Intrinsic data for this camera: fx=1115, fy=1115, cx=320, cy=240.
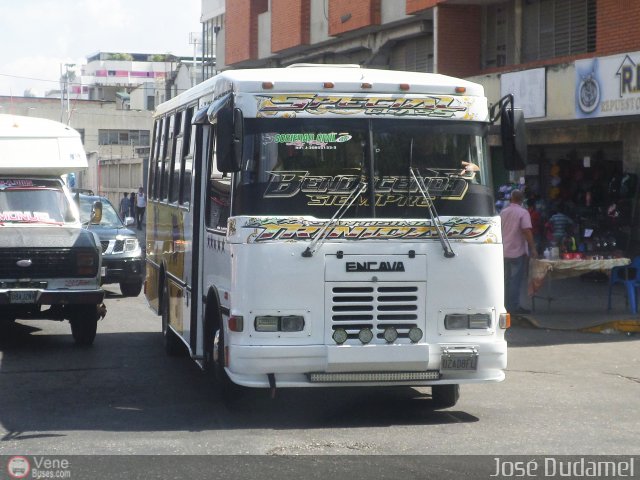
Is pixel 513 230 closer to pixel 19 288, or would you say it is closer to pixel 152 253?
pixel 152 253

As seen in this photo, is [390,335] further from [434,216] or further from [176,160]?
[176,160]

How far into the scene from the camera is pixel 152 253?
14477 millimetres

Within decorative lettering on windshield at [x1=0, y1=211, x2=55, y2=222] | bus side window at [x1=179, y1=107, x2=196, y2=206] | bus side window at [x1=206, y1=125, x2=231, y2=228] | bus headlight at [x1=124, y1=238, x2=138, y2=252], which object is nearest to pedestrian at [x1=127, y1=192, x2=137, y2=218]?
bus headlight at [x1=124, y1=238, x2=138, y2=252]

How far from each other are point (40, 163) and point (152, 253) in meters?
1.84

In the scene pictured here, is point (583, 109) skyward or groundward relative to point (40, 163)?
skyward

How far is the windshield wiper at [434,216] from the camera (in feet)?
29.0

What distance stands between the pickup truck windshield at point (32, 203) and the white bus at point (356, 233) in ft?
18.2

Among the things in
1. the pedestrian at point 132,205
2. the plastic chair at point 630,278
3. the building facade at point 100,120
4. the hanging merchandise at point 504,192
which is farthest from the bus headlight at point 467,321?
the building facade at point 100,120

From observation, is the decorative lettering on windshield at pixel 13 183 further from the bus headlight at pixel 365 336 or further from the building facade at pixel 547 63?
the building facade at pixel 547 63

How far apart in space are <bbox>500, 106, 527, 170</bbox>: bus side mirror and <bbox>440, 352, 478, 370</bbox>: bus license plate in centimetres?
173

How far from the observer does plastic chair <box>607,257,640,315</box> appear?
642 inches

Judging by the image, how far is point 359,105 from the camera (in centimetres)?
895

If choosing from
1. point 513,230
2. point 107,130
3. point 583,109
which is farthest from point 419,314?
point 107,130

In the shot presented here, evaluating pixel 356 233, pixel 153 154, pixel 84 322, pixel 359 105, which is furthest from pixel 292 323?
pixel 153 154
